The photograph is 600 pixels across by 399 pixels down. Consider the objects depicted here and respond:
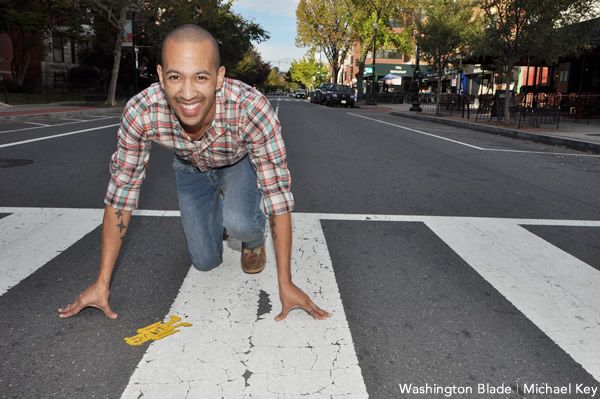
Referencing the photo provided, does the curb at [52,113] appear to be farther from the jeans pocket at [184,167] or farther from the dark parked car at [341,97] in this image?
the dark parked car at [341,97]

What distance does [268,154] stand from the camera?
2.57m

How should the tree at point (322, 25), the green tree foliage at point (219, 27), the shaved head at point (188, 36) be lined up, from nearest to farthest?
the shaved head at point (188, 36) < the green tree foliage at point (219, 27) < the tree at point (322, 25)

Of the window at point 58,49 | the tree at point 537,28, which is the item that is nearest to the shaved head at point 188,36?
the tree at point 537,28

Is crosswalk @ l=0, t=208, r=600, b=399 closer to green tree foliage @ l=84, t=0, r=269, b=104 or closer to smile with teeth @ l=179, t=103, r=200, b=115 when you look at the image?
smile with teeth @ l=179, t=103, r=200, b=115

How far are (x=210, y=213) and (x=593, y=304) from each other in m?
2.39

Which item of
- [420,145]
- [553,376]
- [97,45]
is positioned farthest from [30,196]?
[97,45]

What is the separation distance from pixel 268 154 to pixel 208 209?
96 cm

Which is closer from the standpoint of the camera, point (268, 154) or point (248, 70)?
point (268, 154)

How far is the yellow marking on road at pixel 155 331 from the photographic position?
2385 millimetres

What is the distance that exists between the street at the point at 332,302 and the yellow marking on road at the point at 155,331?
0.16ft

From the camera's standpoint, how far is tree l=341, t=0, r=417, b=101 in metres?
42.8

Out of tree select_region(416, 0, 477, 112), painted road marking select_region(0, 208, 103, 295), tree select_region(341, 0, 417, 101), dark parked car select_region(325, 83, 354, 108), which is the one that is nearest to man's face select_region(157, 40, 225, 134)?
Answer: painted road marking select_region(0, 208, 103, 295)

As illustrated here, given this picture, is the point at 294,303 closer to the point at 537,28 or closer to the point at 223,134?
the point at 223,134

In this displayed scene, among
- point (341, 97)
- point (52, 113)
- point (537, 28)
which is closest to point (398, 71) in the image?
point (341, 97)
